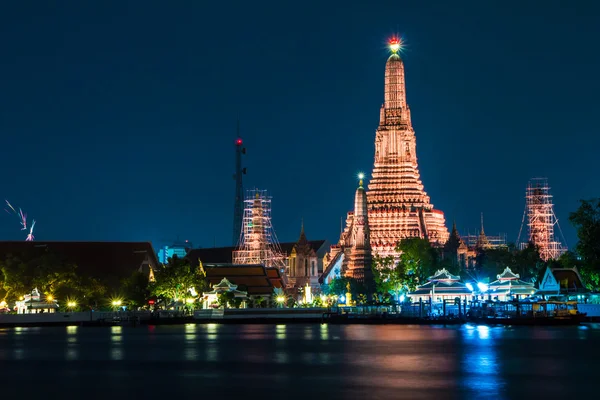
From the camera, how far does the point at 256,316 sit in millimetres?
109250

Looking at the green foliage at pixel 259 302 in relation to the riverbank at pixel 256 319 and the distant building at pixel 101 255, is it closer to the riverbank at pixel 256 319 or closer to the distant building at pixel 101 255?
the riverbank at pixel 256 319

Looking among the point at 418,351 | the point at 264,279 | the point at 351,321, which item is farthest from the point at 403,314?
the point at 418,351

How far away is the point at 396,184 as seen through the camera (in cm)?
14088

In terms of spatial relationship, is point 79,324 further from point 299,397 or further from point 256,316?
point 299,397

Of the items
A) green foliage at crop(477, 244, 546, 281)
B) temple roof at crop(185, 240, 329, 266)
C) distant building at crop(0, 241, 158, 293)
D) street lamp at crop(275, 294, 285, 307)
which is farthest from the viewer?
temple roof at crop(185, 240, 329, 266)

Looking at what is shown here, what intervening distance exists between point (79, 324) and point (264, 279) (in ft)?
90.9

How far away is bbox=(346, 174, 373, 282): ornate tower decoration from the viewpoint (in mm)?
131250

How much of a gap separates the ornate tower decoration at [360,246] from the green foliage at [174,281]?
27.5 metres

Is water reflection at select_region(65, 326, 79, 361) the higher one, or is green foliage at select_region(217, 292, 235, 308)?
green foliage at select_region(217, 292, 235, 308)

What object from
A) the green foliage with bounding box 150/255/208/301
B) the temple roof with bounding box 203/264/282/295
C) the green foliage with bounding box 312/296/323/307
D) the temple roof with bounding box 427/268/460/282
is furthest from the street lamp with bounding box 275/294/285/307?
the temple roof with bounding box 427/268/460/282

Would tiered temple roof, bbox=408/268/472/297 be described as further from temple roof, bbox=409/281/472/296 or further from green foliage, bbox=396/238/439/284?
green foliage, bbox=396/238/439/284

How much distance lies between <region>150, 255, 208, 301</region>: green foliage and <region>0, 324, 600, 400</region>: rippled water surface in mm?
29751

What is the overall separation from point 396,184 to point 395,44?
1746 centimetres

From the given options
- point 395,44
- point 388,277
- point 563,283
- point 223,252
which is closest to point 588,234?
point 563,283
